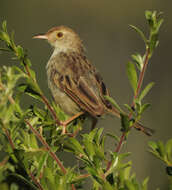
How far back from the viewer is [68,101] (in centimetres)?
403

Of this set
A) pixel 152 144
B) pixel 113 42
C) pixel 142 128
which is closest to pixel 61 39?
pixel 142 128

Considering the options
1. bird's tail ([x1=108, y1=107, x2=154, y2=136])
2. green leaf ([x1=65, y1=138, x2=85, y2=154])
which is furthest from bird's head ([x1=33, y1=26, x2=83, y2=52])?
green leaf ([x1=65, y1=138, x2=85, y2=154])

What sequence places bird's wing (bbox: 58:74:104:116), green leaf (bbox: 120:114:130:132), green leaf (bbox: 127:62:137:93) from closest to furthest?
green leaf (bbox: 120:114:130:132) < green leaf (bbox: 127:62:137:93) < bird's wing (bbox: 58:74:104:116)

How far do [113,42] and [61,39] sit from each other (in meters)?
5.62

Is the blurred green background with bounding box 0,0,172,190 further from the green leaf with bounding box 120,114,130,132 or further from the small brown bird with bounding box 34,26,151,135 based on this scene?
the green leaf with bounding box 120,114,130,132

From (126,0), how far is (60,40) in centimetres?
702

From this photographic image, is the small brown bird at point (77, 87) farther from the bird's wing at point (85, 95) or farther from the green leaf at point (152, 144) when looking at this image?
the green leaf at point (152, 144)

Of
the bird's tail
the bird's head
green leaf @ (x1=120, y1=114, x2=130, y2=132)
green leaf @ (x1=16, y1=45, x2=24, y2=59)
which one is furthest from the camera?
the bird's head

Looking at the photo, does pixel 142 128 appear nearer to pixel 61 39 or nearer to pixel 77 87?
pixel 77 87

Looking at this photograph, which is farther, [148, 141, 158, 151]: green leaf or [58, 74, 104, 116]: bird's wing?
[58, 74, 104, 116]: bird's wing

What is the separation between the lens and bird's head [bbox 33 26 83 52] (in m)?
5.08

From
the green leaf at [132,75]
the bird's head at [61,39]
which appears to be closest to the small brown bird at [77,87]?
the bird's head at [61,39]

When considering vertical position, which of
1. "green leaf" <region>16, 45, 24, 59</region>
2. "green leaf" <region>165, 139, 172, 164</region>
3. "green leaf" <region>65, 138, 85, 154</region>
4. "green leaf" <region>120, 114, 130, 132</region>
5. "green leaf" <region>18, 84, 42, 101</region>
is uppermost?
"green leaf" <region>16, 45, 24, 59</region>

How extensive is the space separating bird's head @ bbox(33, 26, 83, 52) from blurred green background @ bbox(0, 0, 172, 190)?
6.33 ft
